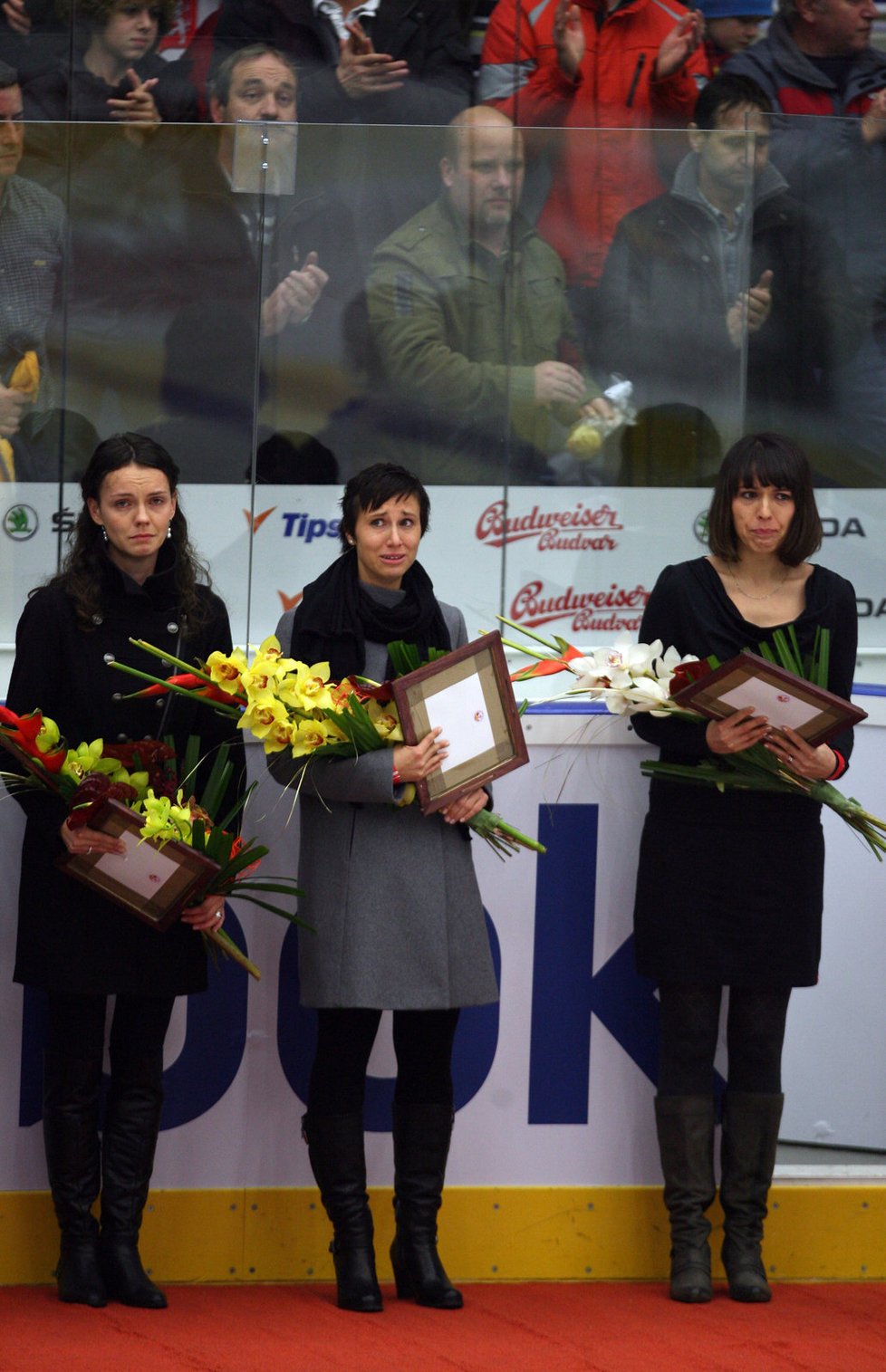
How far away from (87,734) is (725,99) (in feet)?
12.7

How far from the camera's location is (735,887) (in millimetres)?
3082

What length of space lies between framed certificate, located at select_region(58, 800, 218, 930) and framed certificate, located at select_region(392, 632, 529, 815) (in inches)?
15.7

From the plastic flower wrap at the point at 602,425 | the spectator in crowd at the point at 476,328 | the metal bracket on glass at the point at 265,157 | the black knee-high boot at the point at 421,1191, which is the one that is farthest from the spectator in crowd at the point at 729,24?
the black knee-high boot at the point at 421,1191

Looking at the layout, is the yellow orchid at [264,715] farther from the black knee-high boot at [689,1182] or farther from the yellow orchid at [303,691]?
the black knee-high boot at [689,1182]

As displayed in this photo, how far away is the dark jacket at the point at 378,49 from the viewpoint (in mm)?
5613

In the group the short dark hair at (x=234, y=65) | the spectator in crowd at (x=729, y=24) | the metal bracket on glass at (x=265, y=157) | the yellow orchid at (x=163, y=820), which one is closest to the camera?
the yellow orchid at (x=163, y=820)

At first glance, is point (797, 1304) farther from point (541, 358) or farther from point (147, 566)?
point (541, 358)

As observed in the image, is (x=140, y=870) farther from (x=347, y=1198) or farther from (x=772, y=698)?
(x=772, y=698)

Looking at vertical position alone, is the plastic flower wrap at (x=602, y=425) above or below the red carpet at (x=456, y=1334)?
above

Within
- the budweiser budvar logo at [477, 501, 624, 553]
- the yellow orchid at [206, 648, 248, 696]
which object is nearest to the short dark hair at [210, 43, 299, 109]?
the budweiser budvar logo at [477, 501, 624, 553]

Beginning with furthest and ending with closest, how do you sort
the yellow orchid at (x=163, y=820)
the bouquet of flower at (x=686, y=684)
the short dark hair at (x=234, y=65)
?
the short dark hair at (x=234, y=65), the bouquet of flower at (x=686, y=684), the yellow orchid at (x=163, y=820)

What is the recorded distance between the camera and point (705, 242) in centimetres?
478

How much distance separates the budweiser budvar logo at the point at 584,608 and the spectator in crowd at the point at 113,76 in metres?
2.13

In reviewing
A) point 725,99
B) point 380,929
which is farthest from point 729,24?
point 380,929
